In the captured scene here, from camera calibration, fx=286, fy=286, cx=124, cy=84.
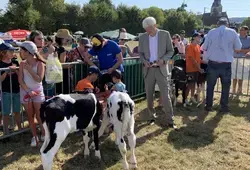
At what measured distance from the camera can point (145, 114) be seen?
6723mm

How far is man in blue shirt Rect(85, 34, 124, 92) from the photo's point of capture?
16.5 ft

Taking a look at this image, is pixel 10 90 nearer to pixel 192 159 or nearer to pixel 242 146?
pixel 192 159

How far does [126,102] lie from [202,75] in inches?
156

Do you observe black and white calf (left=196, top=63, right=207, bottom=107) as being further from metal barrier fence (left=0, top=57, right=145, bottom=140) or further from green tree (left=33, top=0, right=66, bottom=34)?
green tree (left=33, top=0, right=66, bottom=34)

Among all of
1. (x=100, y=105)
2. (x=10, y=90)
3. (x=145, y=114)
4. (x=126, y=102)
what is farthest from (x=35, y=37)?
(x=145, y=114)

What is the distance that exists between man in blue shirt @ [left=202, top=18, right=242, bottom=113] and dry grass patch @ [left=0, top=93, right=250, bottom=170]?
37.7 inches

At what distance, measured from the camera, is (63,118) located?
143 inches

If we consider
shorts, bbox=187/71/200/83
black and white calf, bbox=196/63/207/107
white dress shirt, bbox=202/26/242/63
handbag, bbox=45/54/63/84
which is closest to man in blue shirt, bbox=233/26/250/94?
black and white calf, bbox=196/63/207/107

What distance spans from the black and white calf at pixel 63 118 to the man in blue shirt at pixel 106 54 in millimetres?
966

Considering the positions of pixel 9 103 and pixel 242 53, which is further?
pixel 242 53

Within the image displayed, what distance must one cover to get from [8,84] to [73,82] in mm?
1382

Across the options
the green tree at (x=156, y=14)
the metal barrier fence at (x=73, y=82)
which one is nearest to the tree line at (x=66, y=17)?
the green tree at (x=156, y=14)

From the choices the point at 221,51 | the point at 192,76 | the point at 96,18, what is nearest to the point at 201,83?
the point at 192,76

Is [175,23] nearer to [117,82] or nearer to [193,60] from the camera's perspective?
[193,60]
